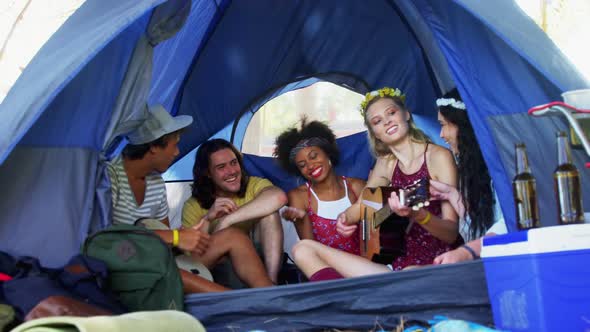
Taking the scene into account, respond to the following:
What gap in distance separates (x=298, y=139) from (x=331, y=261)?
1175mm

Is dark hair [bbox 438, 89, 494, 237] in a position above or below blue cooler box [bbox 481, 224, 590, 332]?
above

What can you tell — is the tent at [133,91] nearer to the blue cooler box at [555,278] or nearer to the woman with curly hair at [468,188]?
the woman with curly hair at [468,188]

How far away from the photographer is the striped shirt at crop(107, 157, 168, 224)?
12.1 feet

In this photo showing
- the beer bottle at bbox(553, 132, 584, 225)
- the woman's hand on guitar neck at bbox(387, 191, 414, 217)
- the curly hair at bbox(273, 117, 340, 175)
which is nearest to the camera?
the beer bottle at bbox(553, 132, 584, 225)

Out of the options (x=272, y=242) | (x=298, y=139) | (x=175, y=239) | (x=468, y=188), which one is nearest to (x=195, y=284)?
(x=175, y=239)

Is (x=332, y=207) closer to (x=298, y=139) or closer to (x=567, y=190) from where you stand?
(x=298, y=139)

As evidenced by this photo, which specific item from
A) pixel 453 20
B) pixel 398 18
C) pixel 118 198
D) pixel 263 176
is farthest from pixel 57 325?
pixel 398 18

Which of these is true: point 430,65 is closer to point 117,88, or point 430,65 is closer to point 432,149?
point 432,149

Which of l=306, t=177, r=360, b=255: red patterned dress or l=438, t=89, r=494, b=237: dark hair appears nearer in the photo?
l=438, t=89, r=494, b=237: dark hair

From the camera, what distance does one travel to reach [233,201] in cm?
418

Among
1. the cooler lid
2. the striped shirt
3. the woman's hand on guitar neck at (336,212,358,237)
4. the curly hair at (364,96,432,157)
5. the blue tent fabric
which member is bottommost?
the blue tent fabric

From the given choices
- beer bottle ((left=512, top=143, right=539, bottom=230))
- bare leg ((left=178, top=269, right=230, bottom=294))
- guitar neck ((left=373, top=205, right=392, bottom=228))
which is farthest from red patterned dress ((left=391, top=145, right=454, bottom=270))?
bare leg ((left=178, top=269, right=230, bottom=294))

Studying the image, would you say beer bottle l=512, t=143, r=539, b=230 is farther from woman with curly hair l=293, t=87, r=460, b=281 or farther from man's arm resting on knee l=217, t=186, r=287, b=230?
man's arm resting on knee l=217, t=186, r=287, b=230

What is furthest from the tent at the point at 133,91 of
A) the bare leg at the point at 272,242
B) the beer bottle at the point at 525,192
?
the bare leg at the point at 272,242
